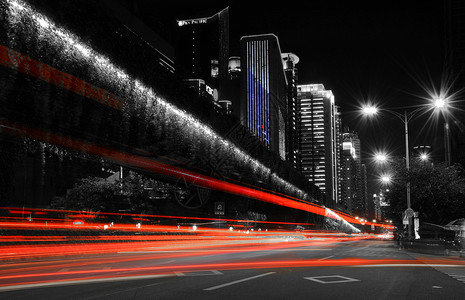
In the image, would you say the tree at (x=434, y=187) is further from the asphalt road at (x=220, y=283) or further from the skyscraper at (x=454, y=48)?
the skyscraper at (x=454, y=48)

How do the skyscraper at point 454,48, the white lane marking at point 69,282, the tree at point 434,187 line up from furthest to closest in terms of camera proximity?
the skyscraper at point 454,48, the tree at point 434,187, the white lane marking at point 69,282

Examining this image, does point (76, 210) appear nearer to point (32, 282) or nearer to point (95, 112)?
point (95, 112)

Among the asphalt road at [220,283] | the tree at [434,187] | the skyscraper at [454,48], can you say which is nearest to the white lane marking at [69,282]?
the asphalt road at [220,283]

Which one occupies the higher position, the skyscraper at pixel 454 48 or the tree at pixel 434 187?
the skyscraper at pixel 454 48

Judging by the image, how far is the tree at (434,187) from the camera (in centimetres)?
3428

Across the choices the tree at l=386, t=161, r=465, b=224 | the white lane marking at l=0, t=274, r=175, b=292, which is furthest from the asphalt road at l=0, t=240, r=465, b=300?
the tree at l=386, t=161, r=465, b=224

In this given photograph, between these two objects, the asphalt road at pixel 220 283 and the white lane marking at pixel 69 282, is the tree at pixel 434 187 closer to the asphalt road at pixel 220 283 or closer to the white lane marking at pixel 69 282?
the asphalt road at pixel 220 283

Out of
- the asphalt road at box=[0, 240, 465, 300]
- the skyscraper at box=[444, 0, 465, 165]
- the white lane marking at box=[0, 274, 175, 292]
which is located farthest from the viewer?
the skyscraper at box=[444, 0, 465, 165]

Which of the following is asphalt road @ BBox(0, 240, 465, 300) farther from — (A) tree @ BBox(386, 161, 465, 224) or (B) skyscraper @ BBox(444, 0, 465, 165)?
(B) skyscraper @ BBox(444, 0, 465, 165)

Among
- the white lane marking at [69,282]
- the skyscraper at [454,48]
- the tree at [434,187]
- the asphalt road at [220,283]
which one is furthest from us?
the skyscraper at [454,48]

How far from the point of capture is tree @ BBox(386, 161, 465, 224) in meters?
34.3

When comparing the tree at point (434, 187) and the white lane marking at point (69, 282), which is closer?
the white lane marking at point (69, 282)

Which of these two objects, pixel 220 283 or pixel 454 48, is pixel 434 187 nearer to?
pixel 220 283

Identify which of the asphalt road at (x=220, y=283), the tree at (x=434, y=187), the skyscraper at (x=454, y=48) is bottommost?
the asphalt road at (x=220, y=283)
